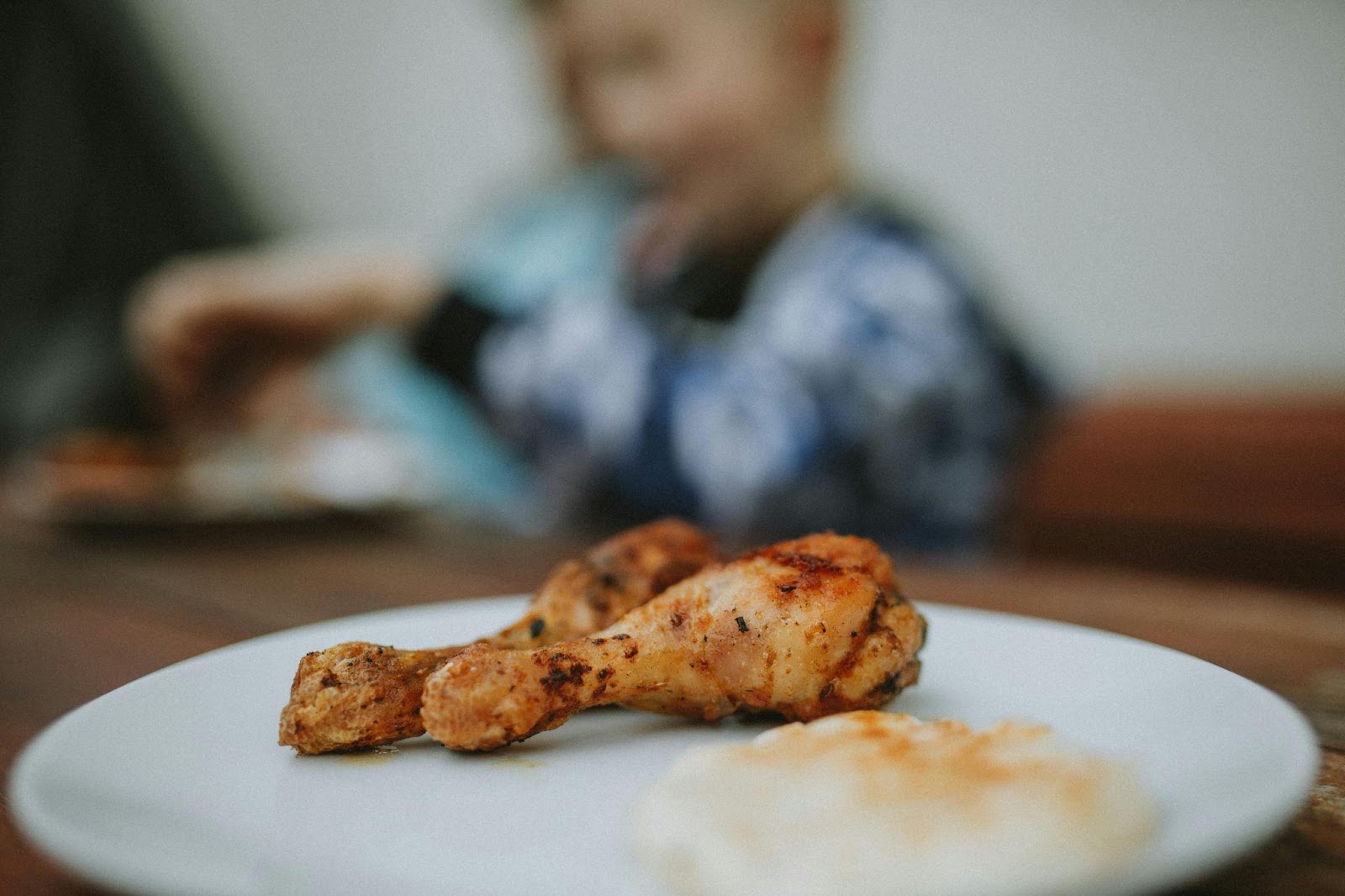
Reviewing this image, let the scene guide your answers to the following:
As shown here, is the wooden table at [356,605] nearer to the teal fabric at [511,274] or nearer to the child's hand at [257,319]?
the child's hand at [257,319]

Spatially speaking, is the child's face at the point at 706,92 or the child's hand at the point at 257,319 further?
the child's face at the point at 706,92

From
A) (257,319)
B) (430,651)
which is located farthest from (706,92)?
(430,651)

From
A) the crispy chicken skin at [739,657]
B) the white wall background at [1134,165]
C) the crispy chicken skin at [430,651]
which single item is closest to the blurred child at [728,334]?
the white wall background at [1134,165]

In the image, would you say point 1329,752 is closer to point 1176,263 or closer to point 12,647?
point 12,647

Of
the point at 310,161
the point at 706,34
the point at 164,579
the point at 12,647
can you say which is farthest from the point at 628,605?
the point at 310,161

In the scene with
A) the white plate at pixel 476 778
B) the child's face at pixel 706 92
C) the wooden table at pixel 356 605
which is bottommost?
the wooden table at pixel 356 605

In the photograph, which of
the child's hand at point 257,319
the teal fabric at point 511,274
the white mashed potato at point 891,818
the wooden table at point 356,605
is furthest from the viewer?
the teal fabric at point 511,274

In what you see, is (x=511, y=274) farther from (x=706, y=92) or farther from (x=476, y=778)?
(x=476, y=778)

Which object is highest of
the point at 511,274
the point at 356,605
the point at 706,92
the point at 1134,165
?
the point at 706,92
